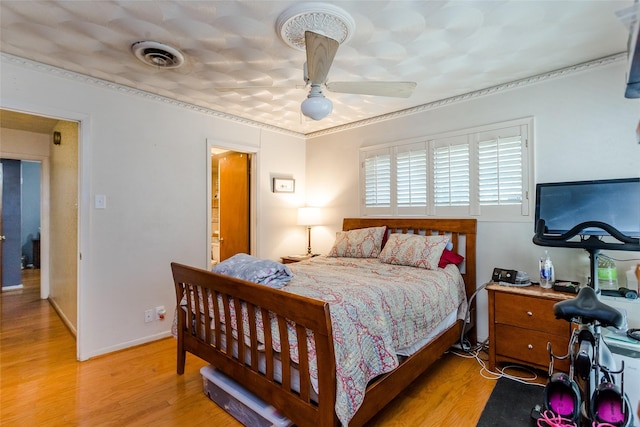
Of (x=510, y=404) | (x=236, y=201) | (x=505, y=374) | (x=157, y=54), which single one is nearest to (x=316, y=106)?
(x=157, y=54)

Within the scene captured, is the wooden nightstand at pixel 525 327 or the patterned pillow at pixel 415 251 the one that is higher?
the patterned pillow at pixel 415 251

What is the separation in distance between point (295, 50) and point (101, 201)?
2.14 meters

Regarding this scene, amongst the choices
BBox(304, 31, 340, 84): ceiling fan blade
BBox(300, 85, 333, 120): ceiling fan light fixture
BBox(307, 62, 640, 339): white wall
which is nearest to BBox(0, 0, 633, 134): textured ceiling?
BBox(307, 62, 640, 339): white wall

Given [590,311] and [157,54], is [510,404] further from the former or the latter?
[157,54]

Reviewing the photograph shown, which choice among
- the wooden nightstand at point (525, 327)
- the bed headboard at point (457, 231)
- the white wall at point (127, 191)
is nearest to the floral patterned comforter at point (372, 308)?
the bed headboard at point (457, 231)

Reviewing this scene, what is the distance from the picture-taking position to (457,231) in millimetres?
3145

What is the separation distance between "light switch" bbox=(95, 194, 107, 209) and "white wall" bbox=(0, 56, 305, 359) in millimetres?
33

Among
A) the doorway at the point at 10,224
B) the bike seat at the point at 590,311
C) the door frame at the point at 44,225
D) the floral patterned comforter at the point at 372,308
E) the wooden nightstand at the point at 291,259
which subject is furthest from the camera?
the doorway at the point at 10,224

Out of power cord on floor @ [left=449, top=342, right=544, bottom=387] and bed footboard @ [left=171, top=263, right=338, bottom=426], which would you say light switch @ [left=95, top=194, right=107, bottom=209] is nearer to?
bed footboard @ [left=171, top=263, right=338, bottom=426]

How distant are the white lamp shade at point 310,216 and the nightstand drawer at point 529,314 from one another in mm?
2391

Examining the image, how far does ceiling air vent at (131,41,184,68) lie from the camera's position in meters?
2.21

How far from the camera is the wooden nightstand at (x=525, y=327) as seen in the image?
2266 millimetres

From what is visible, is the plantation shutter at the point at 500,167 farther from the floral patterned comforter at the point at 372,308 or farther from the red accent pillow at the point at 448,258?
the floral patterned comforter at the point at 372,308

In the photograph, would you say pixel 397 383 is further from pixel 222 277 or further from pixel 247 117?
pixel 247 117
